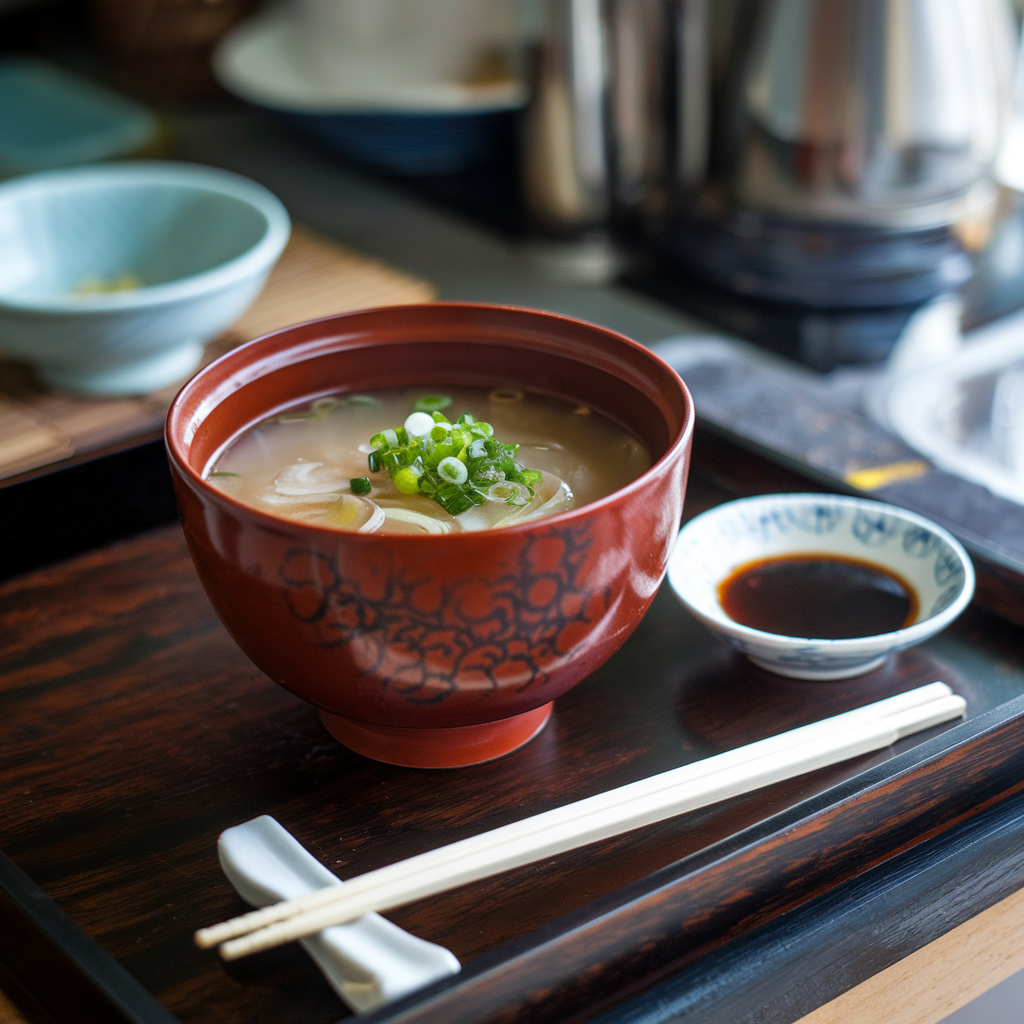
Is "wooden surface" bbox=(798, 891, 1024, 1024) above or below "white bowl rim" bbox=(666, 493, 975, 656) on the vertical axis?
below

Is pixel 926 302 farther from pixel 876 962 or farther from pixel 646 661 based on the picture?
pixel 876 962

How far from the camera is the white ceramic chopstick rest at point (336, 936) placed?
0.53m

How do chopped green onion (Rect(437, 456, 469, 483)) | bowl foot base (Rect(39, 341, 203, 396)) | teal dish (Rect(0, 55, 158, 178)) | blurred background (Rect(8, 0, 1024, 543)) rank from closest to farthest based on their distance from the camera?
1. chopped green onion (Rect(437, 456, 469, 483))
2. bowl foot base (Rect(39, 341, 203, 396))
3. blurred background (Rect(8, 0, 1024, 543))
4. teal dish (Rect(0, 55, 158, 178))

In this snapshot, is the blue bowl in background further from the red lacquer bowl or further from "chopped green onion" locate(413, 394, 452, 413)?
the red lacquer bowl

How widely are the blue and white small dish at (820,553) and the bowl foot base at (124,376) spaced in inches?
23.6

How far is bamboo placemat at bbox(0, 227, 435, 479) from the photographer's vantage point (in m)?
1.07

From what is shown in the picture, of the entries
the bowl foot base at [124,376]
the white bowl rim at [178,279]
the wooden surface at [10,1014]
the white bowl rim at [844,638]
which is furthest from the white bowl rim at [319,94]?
the wooden surface at [10,1014]

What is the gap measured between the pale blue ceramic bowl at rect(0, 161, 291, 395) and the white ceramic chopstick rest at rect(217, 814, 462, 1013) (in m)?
0.64

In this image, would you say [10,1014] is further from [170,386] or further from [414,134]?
[414,134]

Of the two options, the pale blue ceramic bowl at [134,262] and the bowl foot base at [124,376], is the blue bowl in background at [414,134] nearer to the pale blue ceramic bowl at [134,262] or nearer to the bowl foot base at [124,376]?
the pale blue ceramic bowl at [134,262]

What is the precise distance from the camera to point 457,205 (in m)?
2.05

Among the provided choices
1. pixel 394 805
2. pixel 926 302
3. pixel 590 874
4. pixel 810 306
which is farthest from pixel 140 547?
pixel 926 302

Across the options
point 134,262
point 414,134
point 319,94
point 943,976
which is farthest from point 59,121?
point 943,976

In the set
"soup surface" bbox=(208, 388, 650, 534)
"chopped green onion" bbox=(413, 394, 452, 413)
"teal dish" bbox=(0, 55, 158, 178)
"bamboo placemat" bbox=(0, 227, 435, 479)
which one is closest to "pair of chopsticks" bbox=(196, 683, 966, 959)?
"soup surface" bbox=(208, 388, 650, 534)
